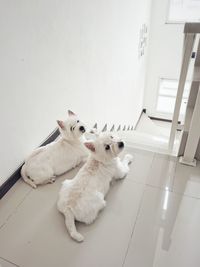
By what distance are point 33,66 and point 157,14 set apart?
453 centimetres

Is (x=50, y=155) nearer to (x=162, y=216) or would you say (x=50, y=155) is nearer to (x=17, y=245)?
(x=17, y=245)

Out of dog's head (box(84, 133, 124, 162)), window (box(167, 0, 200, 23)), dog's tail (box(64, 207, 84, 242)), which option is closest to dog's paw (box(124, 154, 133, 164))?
dog's head (box(84, 133, 124, 162))

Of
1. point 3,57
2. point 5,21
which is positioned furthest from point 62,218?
point 5,21

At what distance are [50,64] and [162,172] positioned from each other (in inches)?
48.0

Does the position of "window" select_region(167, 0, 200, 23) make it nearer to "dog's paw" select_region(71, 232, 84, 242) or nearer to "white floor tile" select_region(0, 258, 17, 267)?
"dog's paw" select_region(71, 232, 84, 242)

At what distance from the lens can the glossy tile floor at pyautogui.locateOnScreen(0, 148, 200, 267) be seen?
113 cm

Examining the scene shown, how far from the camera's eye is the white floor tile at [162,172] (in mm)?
1545

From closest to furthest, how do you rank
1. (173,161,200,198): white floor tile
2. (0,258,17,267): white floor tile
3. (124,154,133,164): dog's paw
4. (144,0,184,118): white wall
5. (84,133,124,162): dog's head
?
(0,258,17,267): white floor tile < (84,133,124,162): dog's head < (173,161,200,198): white floor tile < (124,154,133,164): dog's paw < (144,0,184,118): white wall

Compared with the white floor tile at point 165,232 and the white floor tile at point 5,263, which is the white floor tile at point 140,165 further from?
the white floor tile at point 5,263

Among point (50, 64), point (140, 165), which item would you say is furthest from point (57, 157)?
point (50, 64)

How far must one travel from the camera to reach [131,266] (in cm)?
110

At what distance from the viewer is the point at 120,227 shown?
4.17 feet

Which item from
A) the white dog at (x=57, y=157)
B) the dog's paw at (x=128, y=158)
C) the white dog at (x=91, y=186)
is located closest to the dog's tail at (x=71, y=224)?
the white dog at (x=91, y=186)

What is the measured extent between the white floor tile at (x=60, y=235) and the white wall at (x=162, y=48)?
476 cm
